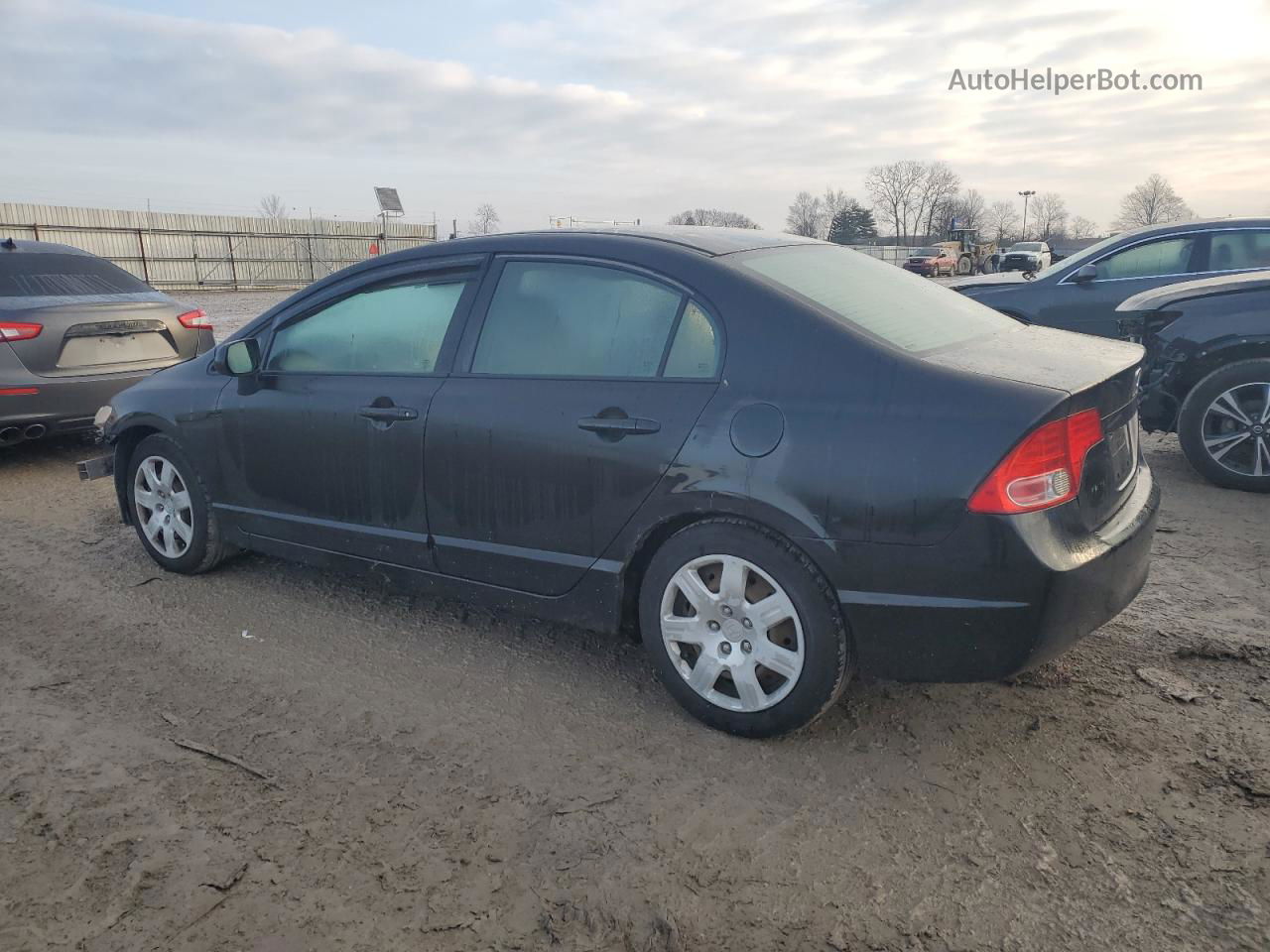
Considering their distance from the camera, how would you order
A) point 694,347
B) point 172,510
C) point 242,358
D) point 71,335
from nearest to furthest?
point 694,347 → point 242,358 → point 172,510 → point 71,335

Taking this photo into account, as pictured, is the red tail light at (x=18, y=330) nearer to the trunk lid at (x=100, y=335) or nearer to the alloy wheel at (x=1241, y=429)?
the trunk lid at (x=100, y=335)

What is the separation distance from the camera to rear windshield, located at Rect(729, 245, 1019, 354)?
302 cm

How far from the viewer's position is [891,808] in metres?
2.63

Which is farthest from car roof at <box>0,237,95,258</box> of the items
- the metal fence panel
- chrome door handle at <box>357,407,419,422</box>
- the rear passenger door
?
the metal fence panel

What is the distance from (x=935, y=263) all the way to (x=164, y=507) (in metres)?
40.6

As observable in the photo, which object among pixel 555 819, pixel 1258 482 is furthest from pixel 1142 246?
pixel 555 819

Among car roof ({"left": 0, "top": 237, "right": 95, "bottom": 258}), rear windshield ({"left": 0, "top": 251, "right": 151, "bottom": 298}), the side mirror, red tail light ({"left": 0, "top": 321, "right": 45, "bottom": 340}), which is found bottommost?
the side mirror

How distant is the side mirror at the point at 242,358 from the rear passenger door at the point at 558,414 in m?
1.10

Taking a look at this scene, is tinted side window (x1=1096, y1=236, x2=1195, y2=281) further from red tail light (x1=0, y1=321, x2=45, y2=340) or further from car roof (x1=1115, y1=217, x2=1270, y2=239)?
red tail light (x1=0, y1=321, x2=45, y2=340)

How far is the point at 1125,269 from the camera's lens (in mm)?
8047

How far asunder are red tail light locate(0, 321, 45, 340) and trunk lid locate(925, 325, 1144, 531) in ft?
19.6

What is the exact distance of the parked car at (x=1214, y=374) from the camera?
18.1 feet

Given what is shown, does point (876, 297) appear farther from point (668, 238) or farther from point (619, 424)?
point (619, 424)

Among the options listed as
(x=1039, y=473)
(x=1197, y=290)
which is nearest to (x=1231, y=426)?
(x=1197, y=290)
